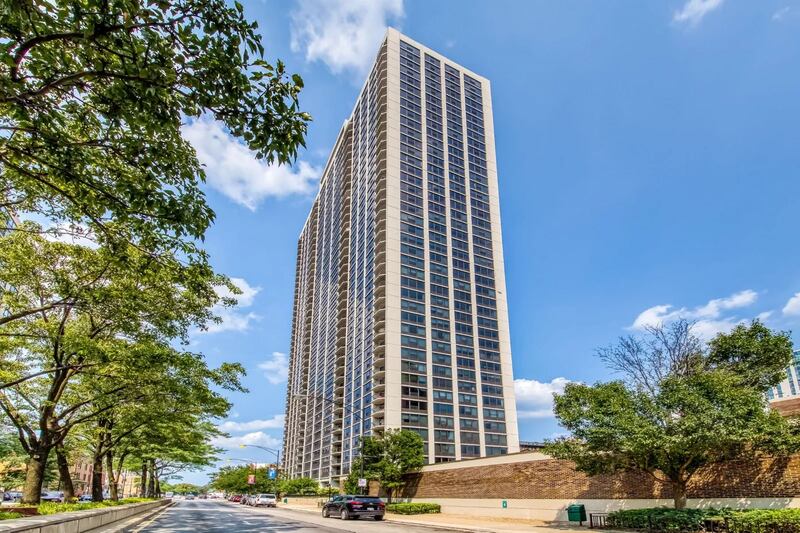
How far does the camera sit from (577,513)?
22703 mm

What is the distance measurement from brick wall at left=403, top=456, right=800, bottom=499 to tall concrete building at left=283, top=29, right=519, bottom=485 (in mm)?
41108

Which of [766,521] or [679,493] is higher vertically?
[679,493]

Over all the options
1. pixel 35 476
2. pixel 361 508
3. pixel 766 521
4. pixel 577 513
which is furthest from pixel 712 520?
pixel 35 476

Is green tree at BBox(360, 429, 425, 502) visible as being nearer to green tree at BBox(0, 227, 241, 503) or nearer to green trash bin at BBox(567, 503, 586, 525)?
green trash bin at BBox(567, 503, 586, 525)

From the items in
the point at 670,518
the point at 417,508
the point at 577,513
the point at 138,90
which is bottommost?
the point at 417,508

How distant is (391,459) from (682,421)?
31.3m

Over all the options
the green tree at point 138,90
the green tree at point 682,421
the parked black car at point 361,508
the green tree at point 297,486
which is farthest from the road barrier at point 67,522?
the green tree at point 297,486

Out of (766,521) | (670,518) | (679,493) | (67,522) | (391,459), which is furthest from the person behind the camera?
(391,459)

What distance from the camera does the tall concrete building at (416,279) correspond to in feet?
269

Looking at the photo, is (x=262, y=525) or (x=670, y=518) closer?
(x=670, y=518)

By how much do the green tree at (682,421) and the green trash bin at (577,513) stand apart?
12.2ft

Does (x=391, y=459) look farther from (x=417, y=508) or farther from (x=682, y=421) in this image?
(x=682, y=421)

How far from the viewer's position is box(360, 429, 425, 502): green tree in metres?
42.5

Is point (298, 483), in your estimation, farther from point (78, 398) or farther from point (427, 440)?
point (78, 398)
